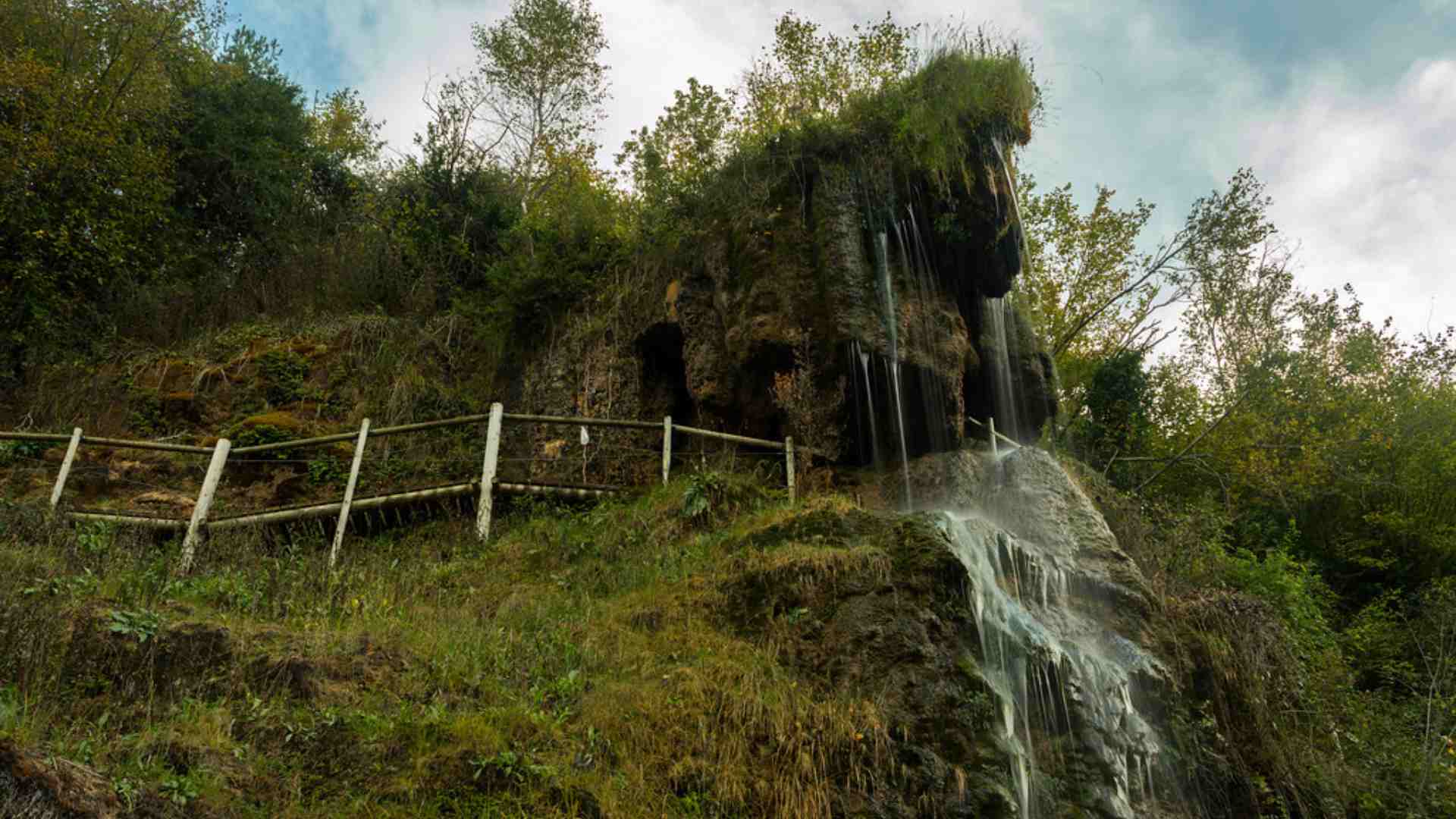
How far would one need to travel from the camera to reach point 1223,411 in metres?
21.8

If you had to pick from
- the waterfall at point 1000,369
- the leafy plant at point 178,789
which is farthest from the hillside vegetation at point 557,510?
the waterfall at point 1000,369

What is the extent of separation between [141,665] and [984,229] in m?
11.9

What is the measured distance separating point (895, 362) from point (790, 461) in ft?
6.74

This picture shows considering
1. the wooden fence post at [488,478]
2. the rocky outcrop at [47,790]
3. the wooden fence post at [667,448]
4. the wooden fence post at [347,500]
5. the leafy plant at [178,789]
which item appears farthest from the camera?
the wooden fence post at [667,448]

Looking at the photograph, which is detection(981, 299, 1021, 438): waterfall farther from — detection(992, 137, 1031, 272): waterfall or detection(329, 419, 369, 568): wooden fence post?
detection(329, 419, 369, 568): wooden fence post

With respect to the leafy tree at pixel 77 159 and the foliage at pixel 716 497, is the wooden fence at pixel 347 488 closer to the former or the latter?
the foliage at pixel 716 497

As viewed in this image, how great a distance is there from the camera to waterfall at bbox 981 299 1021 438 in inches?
619

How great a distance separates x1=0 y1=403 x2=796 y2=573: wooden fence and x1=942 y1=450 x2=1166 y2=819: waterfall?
2.80 m

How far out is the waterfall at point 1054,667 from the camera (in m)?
7.52

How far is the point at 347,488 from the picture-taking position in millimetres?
11469

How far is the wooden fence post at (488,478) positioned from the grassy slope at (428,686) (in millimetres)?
1488

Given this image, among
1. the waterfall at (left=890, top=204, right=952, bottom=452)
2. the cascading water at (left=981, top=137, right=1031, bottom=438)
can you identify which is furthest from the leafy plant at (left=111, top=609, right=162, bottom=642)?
the cascading water at (left=981, top=137, right=1031, bottom=438)

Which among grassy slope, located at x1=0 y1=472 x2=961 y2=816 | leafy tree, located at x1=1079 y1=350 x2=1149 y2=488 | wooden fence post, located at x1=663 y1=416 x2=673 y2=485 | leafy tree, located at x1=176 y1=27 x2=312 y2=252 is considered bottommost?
grassy slope, located at x1=0 y1=472 x2=961 y2=816

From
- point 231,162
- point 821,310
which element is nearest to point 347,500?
point 821,310
